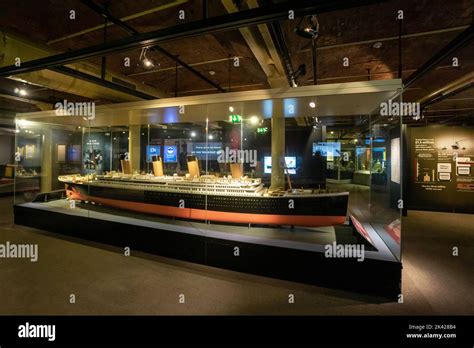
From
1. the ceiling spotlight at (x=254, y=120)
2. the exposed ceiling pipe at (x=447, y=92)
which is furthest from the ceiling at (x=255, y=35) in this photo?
the ceiling spotlight at (x=254, y=120)

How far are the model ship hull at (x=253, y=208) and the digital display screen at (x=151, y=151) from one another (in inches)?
45.2

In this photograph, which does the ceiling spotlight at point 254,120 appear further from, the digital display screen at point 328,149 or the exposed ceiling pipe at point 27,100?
the exposed ceiling pipe at point 27,100

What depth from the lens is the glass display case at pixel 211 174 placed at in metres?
3.72

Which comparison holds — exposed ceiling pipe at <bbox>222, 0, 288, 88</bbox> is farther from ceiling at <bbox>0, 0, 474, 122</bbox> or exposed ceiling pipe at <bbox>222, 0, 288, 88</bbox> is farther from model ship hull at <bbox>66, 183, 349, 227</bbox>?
model ship hull at <bbox>66, 183, 349, 227</bbox>

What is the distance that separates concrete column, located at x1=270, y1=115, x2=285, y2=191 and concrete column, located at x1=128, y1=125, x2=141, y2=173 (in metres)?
3.37

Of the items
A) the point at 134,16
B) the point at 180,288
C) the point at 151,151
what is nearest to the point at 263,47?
the point at 134,16

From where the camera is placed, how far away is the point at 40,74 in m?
4.39

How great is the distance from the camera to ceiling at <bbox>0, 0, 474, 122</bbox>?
3162 millimetres

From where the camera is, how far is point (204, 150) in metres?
5.06

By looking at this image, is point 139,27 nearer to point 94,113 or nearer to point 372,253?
point 94,113

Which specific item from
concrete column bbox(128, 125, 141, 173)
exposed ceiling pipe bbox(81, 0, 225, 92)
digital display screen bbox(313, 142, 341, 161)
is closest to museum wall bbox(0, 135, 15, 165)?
concrete column bbox(128, 125, 141, 173)

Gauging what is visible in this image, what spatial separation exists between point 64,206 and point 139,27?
4381 millimetres
